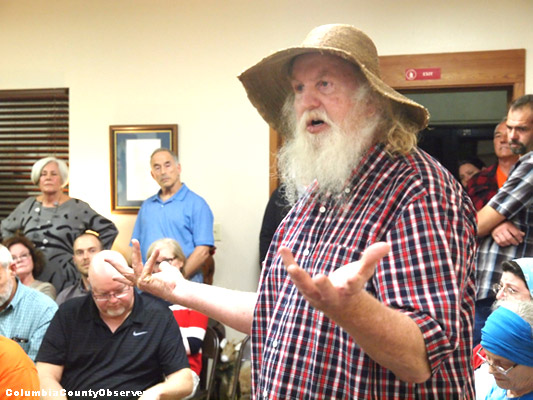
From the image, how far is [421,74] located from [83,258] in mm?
2565

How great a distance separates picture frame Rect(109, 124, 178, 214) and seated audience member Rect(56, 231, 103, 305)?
2.88ft

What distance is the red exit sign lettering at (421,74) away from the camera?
4461mm

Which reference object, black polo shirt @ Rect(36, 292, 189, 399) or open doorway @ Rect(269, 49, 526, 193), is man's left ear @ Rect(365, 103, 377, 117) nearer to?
black polo shirt @ Rect(36, 292, 189, 399)

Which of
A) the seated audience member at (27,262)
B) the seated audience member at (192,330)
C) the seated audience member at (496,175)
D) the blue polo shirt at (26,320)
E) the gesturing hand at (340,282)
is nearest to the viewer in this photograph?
the gesturing hand at (340,282)

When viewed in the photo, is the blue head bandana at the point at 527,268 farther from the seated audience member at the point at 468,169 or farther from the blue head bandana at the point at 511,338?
the seated audience member at the point at 468,169

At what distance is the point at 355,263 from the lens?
3.00ft

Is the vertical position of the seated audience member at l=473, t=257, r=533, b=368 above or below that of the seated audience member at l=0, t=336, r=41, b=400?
above

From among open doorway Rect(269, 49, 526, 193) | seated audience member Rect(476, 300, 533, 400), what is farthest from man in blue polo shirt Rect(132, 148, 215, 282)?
seated audience member Rect(476, 300, 533, 400)

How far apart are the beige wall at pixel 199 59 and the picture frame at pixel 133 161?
0.08 metres

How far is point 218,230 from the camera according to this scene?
480 cm

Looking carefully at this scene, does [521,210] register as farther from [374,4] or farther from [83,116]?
[83,116]

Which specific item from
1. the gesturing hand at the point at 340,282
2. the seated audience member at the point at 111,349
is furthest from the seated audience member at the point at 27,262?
the gesturing hand at the point at 340,282

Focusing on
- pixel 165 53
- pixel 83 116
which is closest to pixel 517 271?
pixel 165 53

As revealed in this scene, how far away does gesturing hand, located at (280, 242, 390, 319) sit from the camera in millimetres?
891
